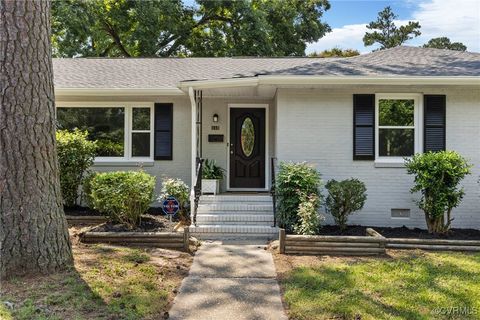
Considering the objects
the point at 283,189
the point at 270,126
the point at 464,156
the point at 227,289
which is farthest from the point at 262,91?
the point at 227,289

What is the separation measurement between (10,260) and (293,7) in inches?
822

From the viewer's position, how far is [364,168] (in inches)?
306

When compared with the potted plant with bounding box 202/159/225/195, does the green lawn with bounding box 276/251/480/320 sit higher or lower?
lower

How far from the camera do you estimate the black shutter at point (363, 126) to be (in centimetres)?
775

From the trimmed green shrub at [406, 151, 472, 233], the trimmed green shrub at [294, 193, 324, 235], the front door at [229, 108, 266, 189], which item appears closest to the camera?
the trimmed green shrub at [294, 193, 324, 235]

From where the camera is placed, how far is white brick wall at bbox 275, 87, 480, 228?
7.69m

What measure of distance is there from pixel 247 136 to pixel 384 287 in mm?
5969

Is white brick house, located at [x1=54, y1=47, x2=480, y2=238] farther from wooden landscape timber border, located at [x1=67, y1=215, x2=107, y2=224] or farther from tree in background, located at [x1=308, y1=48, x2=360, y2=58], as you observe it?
tree in background, located at [x1=308, y1=48, x2=360, y2=58]

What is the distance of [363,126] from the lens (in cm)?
778

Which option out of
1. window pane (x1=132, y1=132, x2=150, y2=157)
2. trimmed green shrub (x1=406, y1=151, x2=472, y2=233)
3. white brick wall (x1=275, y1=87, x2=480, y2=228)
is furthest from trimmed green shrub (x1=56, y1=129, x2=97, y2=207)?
trimmed green shrub (x1=406, y1=151, x2=472, y2=233)

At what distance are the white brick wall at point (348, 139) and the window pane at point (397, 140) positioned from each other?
1.15 feet

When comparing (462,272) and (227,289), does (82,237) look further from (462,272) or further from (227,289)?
(462,272)

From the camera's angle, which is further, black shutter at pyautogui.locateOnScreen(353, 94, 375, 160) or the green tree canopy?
the green tree canopy

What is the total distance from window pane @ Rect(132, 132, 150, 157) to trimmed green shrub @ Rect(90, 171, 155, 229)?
2253mm
